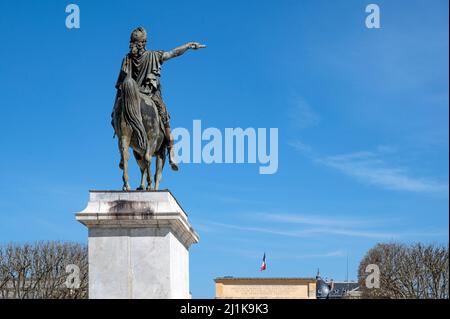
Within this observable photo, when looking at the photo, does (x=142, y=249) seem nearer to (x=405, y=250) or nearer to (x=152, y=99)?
(x=152, y=99)

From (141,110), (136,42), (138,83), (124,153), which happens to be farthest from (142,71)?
(124,153)

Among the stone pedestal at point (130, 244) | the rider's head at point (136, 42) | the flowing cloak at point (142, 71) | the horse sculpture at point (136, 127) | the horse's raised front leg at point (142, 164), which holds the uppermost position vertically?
the rider's head at point (136, 42)

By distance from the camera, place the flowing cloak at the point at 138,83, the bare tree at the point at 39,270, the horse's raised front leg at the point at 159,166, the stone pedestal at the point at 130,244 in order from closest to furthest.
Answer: the stone pedestal at the point at 130,244, the flowing cloak at the point at 138,83, the horse's raised front leg at the point at 159,166, the bare tree at the point at 39,270

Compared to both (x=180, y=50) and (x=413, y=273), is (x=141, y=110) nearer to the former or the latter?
(x=180, y=50)

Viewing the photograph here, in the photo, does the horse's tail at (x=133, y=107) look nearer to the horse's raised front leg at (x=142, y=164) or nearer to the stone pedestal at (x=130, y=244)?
the horse's raised front leg at (x=142, y=164)

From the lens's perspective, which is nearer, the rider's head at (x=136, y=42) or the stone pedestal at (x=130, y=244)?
the stone pedestal at (x=130, y=244)

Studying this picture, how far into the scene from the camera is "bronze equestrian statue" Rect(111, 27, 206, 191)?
53.7ft

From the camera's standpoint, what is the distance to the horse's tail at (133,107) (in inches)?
643

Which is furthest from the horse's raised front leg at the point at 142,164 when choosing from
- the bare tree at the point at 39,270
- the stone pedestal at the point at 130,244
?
the bare tree at the point at 39,270

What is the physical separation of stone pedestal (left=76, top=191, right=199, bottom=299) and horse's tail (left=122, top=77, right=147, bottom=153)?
1386 millimetres

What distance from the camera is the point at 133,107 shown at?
1634 cm

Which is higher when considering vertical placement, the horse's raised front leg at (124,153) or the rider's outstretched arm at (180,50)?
the rider's outstretched arm at (180,50)

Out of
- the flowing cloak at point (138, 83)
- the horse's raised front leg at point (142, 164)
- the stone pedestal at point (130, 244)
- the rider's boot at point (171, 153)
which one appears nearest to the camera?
the stone pedestal at point (130, 244)
